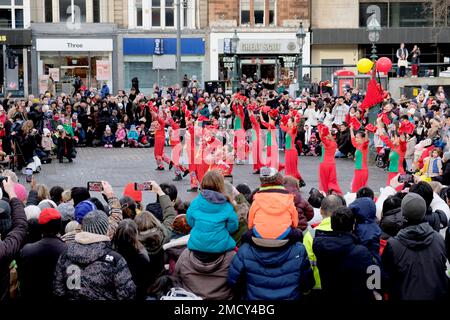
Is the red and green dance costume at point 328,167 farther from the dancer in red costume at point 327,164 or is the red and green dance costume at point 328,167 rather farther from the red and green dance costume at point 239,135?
the red and green dance costume at point 239,135

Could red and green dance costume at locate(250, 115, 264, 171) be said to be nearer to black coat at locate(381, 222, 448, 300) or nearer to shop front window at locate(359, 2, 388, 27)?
black coat at locate(381, 222, 448, 300)

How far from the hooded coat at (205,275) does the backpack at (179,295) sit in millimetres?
161

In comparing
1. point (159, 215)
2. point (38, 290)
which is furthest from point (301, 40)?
point (38, 290)

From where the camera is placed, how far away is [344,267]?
6.55 metres

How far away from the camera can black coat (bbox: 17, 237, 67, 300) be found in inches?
260

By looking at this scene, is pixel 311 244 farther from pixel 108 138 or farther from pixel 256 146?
pixel 108 138

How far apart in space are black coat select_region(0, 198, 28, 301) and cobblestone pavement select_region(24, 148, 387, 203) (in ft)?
30.8

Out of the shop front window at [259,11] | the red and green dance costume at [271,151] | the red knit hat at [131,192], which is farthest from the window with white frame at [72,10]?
the red knit hat at [131,192]

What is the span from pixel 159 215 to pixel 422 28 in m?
36.9

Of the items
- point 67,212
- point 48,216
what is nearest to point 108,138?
point 67,212

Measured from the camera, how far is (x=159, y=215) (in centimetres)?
860

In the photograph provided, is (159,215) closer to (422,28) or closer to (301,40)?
(301,40)

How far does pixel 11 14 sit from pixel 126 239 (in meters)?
35.0
